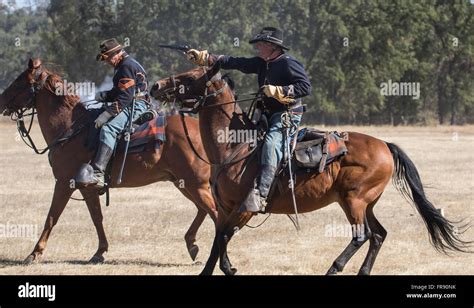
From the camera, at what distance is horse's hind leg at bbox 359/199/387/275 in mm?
10469

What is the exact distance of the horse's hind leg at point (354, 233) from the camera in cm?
1032

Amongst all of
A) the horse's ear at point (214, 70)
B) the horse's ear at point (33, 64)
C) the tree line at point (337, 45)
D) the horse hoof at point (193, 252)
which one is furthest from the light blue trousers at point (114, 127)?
the tree line at point (337, 45)

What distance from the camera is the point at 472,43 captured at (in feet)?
232

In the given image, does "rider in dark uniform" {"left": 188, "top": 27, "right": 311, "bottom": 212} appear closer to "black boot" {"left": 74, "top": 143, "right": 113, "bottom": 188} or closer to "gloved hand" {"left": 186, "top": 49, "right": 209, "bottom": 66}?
"gloved hand" {"left": 186, "top": 49, "right": 209, "bottom": 66}

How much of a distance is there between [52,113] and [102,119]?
1.02 metres

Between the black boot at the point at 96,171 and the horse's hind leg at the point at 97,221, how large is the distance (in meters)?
0.51

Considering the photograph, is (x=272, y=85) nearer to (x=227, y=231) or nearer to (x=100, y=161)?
(x=227, y=231)

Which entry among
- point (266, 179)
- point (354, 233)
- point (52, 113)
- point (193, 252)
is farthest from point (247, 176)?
point (52, 113)

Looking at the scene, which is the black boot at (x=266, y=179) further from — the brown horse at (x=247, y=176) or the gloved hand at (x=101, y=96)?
the gloved hand at (x=101, y=96)

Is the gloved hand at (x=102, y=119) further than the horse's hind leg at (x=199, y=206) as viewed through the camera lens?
No

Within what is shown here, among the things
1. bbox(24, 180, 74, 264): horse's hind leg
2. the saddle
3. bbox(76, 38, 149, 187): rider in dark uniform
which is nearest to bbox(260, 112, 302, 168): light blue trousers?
the saddle

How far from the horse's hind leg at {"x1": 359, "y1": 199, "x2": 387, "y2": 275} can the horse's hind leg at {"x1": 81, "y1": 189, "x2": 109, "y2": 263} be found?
367 centimetres

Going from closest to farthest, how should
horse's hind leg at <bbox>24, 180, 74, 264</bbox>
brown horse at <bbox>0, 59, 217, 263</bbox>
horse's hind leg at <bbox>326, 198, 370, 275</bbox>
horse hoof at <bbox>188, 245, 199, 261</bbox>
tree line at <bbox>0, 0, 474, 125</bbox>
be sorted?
horse's hind leg at <bbox>326, 198, 370, 275</bbox>, horse's hind leg at <bbox>24, 180, 74, 264</bbox>, horse hoof at <bbox>188, 245, 199, 261</bbox>, brown horse at <bbox>0, 59, 217, 263</bbox>, tree line at <bbox>0, 0, 474, 125</bbox>
